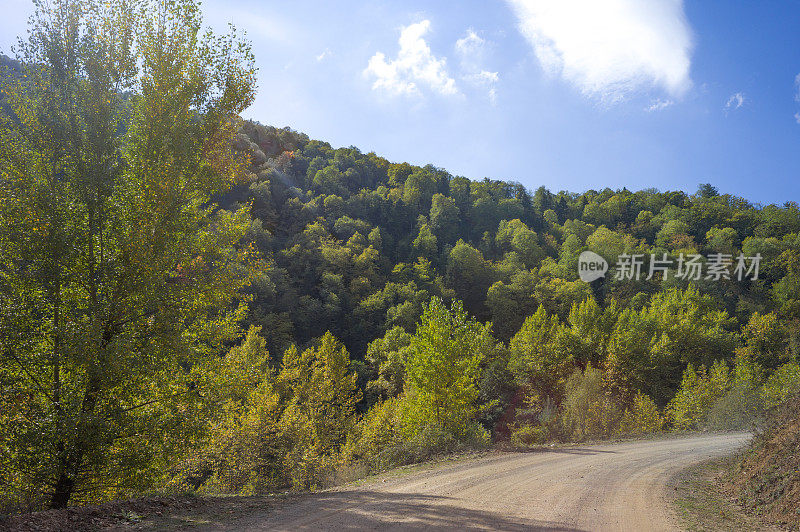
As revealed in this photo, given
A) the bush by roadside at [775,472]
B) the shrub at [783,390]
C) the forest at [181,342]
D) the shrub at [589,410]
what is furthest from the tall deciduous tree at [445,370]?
A: the shrub at [589,410]

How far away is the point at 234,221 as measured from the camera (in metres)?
9.55

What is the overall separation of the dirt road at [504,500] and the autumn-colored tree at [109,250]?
367 centimetres

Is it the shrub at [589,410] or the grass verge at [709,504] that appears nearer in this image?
the grass verge at [709,504]

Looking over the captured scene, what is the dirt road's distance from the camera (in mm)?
6328

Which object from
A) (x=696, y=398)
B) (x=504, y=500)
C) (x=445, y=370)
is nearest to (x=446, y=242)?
(x=696, y=398)

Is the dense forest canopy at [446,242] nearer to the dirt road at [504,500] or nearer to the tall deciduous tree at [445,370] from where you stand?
the tall deciduous tree at [445,370]

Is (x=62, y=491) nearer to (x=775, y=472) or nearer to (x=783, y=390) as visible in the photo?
(x=775, y=472)

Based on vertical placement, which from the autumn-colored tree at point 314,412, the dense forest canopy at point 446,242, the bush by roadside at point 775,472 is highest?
the dense forest canopy at point 446,242

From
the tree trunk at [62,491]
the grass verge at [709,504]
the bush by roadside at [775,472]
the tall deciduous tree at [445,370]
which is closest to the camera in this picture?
the grass verge at [709,504]

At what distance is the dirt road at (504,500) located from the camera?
633cm

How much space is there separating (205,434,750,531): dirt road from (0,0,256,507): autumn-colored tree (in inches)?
144

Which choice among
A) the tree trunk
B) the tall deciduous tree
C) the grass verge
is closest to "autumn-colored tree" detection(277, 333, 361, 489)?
the tall deciduous tree

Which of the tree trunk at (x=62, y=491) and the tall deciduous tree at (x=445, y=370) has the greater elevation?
the tall deciduous tree at (x=445, y=370)

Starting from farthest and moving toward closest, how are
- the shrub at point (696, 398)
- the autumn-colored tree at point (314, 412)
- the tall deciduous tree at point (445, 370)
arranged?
the shrub at point (696, 398)
the autumn-colored tree at point (314, 412)
the tall deciduous tree at point (445, 370)
